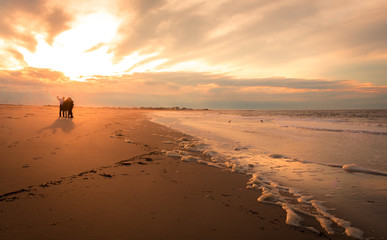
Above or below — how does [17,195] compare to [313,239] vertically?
above

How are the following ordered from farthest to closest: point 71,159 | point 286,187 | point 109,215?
point 71,159 → point 286,187 → point 109,215

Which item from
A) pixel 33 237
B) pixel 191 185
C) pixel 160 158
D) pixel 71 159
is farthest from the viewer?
pixel 160 158

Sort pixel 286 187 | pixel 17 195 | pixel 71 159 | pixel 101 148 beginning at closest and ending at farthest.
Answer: pixel 17 195 < pixel 286 187 < pixel 71 159 < pixel 101 148

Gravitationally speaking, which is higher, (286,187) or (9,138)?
(9,138)

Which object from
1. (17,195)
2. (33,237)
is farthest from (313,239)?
(17,195)

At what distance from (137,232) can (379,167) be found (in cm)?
748

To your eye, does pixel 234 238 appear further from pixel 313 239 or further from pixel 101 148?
pixel 101 148

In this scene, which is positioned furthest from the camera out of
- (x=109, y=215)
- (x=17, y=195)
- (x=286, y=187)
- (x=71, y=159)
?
(x=71, y=159)

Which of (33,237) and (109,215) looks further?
(109,215)

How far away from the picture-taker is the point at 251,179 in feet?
16.2

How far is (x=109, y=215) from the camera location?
2834 millimetres

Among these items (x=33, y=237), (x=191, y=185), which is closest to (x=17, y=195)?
(x=33, y=237)

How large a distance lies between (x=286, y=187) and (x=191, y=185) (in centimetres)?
210

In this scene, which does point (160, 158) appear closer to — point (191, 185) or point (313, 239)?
point (191, 185)
